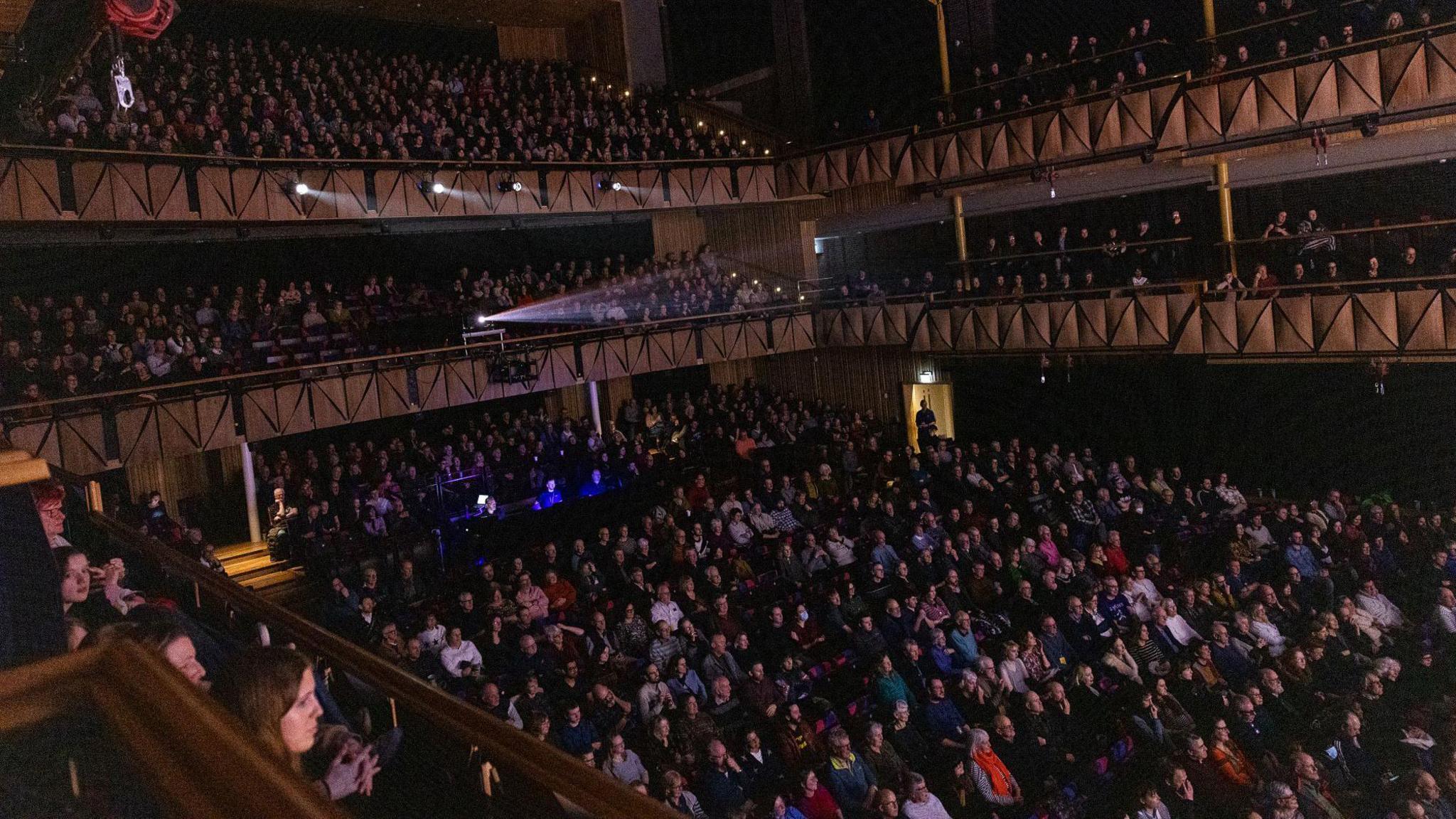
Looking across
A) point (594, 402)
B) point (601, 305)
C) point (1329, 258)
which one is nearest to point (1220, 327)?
point (1329, 258)

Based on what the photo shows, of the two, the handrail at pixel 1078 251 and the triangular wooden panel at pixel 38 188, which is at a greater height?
the triangular wooden panel at pixel 38 188

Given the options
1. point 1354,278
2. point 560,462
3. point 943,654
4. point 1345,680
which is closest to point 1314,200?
point 1354,278

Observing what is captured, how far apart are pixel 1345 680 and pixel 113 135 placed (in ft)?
42.4

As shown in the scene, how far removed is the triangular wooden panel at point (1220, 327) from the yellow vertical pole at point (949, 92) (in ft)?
13.5

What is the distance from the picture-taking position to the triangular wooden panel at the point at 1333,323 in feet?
38.5

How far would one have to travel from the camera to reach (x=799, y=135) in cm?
1880

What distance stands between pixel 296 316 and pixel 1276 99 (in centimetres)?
1255

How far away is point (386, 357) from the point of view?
12688 millimetres

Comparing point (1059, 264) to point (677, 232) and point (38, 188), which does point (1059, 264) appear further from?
point (38, 188)

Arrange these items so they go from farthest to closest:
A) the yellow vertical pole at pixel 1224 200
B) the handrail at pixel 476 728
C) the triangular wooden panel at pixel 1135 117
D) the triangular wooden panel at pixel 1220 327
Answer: the yellow vertical pole at pixel 1224 200
the triangular wooden panel at pixel 1135 117
the triangular wooden panel at pixel 1220 327
the handrail at pixel 476 728

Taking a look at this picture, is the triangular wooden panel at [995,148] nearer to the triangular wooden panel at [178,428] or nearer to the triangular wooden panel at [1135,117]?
the triangular wooden panel at [1135,117]

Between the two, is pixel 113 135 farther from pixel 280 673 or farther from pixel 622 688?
pixel 280 673

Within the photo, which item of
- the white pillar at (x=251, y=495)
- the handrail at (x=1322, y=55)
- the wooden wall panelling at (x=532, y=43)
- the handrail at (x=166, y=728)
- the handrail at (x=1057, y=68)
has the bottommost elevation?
the white pillar at (x=251, y=495)

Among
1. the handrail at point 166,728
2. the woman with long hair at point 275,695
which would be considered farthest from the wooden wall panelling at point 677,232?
the handrail at point 166,728
